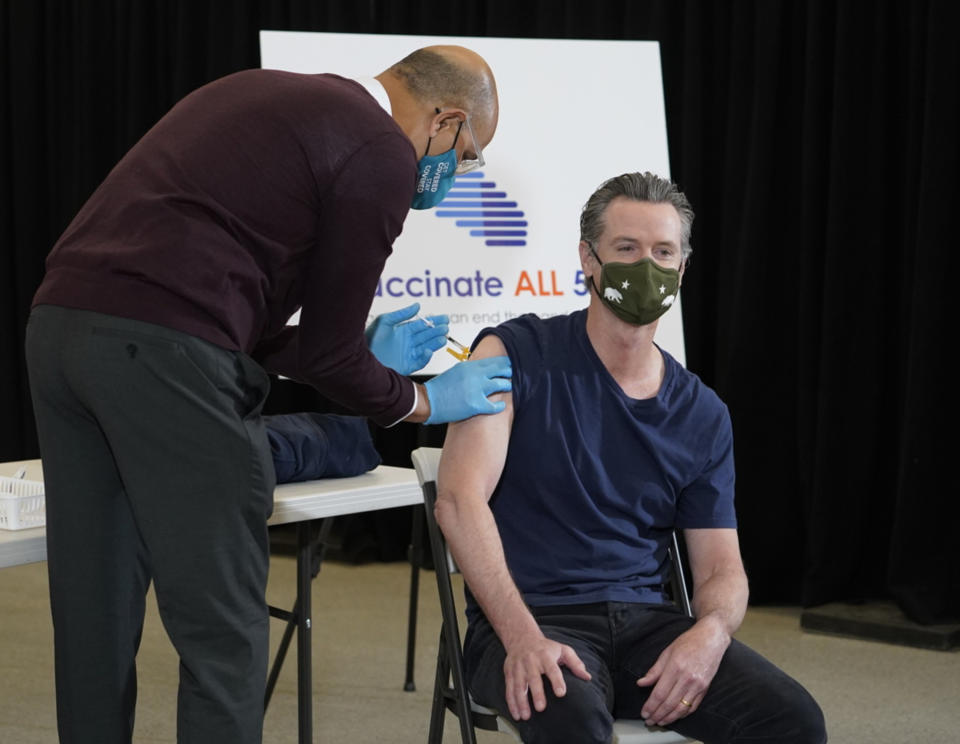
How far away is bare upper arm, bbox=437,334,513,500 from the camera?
191cm

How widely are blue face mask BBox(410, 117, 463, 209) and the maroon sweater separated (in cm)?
15

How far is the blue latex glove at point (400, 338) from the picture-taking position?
2.13 meters

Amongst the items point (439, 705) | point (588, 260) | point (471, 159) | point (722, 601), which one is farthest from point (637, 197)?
point (439, 705)

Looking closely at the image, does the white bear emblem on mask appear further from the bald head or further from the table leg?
the table leg

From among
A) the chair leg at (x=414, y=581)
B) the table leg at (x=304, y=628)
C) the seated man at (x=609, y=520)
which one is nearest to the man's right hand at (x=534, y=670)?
the seated man at (x=609, y=520)

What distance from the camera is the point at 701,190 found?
13.4 feet

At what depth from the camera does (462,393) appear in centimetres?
187

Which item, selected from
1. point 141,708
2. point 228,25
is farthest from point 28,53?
point 141,708

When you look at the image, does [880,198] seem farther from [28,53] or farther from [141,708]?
[28,53]

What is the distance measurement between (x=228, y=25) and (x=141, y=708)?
9.39ft

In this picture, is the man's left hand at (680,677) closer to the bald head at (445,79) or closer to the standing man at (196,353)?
the standing man at (196,353)

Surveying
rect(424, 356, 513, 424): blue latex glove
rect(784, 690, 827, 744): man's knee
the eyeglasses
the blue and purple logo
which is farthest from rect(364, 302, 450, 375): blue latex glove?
the blue and purple logo

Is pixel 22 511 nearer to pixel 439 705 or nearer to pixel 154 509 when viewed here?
pixel 154 509

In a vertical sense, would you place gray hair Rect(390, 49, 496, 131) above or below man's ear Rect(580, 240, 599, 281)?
above
